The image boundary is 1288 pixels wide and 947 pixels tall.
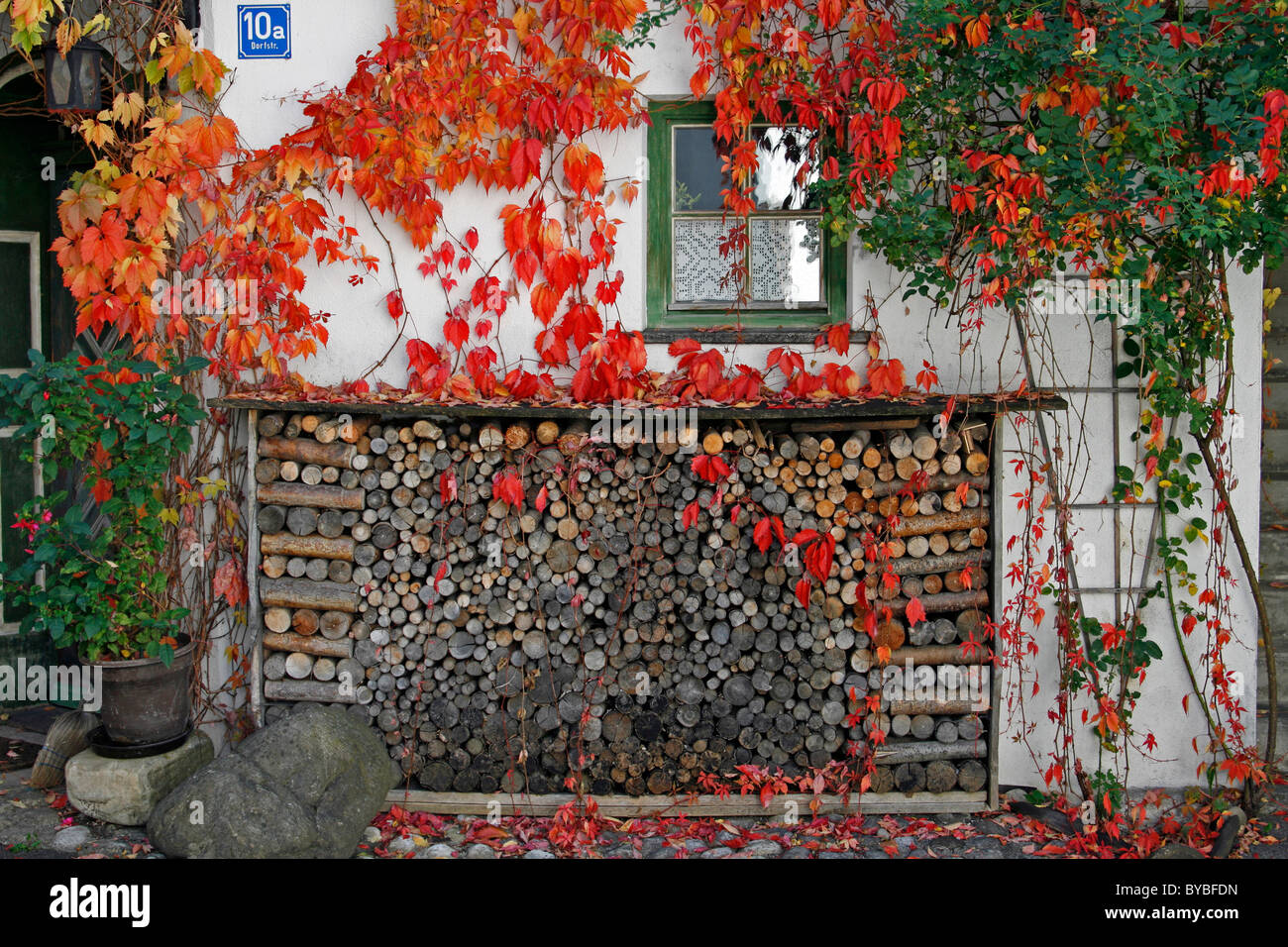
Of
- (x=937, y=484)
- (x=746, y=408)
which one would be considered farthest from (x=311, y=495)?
(x=937, y=484)

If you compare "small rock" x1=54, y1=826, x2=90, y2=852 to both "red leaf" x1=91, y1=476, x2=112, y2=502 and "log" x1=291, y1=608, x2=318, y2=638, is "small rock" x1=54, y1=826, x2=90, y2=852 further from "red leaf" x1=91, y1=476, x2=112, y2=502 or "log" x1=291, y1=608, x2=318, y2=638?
"red leaf" x1=91, y1=476, x2=112, y2=502

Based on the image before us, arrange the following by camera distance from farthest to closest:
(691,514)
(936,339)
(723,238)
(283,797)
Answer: (723,238), (936,339), (691,514), (283,797)

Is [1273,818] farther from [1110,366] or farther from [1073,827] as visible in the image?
[1110,366]

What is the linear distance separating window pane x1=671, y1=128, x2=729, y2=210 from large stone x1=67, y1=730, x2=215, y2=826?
141 inches

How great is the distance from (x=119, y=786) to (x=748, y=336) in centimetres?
350

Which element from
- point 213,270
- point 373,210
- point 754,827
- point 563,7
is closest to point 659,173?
point 563,7

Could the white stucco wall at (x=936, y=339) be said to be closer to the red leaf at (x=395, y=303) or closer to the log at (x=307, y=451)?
the red leaf at (x=395, y=303)

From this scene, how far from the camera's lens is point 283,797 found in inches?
166

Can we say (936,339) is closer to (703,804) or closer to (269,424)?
(703,804)

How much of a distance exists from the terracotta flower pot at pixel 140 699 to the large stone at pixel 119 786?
0.11 metres

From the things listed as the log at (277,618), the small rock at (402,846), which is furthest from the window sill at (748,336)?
the small rock at (402,846)

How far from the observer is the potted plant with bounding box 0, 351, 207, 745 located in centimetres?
443

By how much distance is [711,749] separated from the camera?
4719 millimetres

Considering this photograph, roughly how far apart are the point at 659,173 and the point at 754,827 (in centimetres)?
316
